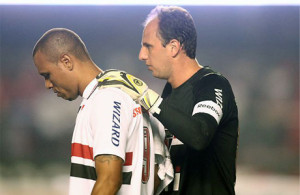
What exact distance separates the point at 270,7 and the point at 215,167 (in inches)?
329

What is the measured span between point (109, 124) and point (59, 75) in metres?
0.49

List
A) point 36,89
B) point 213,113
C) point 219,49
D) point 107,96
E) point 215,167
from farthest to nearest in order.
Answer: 1. point 219,49
2. point 36,89
3. point 215,167
4. point 213,113
5. point 107,96

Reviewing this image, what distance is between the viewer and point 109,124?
2.08 m

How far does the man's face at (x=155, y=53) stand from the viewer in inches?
119

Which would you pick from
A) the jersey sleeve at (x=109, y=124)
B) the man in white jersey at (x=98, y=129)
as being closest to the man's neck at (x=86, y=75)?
the man in white jersey at (x=98, y=129)

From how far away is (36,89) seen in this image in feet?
30.3

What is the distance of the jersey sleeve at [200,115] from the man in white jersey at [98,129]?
0.37 feet

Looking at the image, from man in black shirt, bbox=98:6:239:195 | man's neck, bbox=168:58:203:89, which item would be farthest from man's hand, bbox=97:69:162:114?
man's neck, bbox=168:58:203:89

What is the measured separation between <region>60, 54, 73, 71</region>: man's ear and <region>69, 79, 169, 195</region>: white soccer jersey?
8.1 inches

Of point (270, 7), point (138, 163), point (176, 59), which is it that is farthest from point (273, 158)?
point (138, 163)

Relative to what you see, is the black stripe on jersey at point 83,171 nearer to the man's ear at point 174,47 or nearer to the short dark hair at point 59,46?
the short dark hair at point 59,46

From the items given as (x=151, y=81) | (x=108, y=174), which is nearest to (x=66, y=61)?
(x=108, y=174)

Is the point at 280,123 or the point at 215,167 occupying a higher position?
the point at 280,123

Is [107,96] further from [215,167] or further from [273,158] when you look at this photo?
[273,158]
